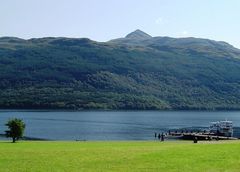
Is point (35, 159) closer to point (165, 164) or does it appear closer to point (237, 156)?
point (165, 164)

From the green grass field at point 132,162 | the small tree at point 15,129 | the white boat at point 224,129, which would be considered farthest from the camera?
the white boat at point 224,129

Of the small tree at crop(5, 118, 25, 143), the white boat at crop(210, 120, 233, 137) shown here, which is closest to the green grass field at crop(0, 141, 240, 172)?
the small tree at crop(5, 118, 25, 143)

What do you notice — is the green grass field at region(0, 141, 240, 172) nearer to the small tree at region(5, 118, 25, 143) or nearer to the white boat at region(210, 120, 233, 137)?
the small tree at region(5, 118, 25, 143)

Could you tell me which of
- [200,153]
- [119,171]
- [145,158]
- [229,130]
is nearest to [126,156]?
[145,158]

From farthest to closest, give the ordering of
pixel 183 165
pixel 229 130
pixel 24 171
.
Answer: pixel 229 130
pixel 183 165
pixel 24 171

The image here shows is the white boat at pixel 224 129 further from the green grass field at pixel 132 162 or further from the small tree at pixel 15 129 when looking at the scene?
the green grass field at pixel 132 162

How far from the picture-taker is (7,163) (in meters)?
37.5

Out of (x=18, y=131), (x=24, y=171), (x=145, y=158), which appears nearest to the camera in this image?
(x=24, y=171)

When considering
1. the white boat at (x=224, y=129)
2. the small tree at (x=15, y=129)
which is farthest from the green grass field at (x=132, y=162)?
the white boat at (x=224, y=129)

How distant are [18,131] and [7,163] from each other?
62231mm

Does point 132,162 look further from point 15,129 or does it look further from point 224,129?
point 224,129

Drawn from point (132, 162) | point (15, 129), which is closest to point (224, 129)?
point (15, 129)

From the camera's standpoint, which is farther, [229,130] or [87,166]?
[229,130]

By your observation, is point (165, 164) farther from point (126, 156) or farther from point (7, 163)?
point (7, 163)
